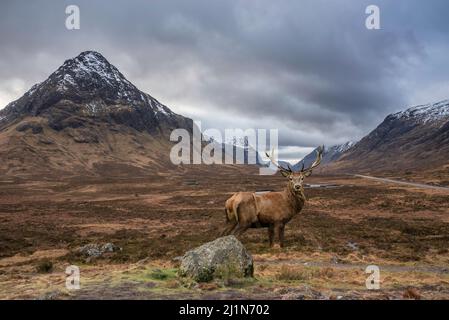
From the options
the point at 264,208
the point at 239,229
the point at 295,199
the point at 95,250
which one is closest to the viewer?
the point at 239,229

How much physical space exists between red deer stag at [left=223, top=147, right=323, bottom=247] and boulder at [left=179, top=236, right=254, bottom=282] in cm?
393

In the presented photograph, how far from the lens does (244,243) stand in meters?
21.2

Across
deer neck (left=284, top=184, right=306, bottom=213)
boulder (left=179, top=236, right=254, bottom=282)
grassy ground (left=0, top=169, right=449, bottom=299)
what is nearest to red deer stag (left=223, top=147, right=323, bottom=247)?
deer neck (left=284, top=184, right=306, bottom=213)

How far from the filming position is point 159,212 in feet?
143

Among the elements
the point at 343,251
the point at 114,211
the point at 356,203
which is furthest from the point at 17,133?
the point at 343,251

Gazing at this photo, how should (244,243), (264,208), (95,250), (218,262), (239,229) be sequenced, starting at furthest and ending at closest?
(244,243), (95,250), (264,208), (239,229), (218,262)

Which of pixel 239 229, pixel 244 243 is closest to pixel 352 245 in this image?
pixel 244 243

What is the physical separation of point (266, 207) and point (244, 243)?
6.30m

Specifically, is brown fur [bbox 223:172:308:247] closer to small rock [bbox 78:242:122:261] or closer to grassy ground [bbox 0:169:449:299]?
grassy ground [bbox 0:169:449:299]

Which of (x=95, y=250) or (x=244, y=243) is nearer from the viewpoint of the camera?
(x=95, y=250)

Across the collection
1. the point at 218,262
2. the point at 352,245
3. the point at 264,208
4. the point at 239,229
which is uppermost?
the point at 264,208

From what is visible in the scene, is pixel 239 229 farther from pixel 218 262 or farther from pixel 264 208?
pixel 218 262

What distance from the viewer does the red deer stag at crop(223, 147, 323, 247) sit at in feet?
49.5

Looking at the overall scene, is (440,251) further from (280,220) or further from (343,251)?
(280,220)
